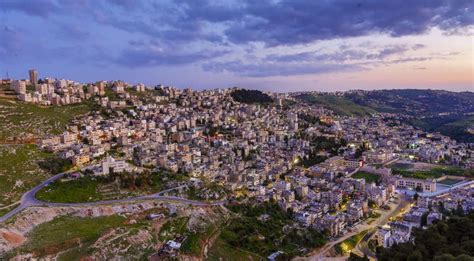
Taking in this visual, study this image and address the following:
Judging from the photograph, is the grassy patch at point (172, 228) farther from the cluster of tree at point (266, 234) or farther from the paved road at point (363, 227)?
the paved road at point (363, 227)

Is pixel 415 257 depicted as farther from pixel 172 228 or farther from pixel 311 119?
pixel 311 119

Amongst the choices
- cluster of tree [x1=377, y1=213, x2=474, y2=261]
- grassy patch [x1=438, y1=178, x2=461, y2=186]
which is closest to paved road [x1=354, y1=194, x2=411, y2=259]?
cluster of tree [x1=377, y1=213, x2=474, y2=261]

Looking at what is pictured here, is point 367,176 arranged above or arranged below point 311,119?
below

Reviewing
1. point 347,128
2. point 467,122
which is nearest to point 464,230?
point 347,128

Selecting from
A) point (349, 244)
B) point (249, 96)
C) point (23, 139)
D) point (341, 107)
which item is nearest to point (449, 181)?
point (349, 244)

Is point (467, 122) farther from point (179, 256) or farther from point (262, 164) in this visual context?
point (179, 256)

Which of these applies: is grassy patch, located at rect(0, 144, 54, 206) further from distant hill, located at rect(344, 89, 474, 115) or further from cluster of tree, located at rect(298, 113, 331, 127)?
distant hill, located at rect(344, 89, 474, 115)
